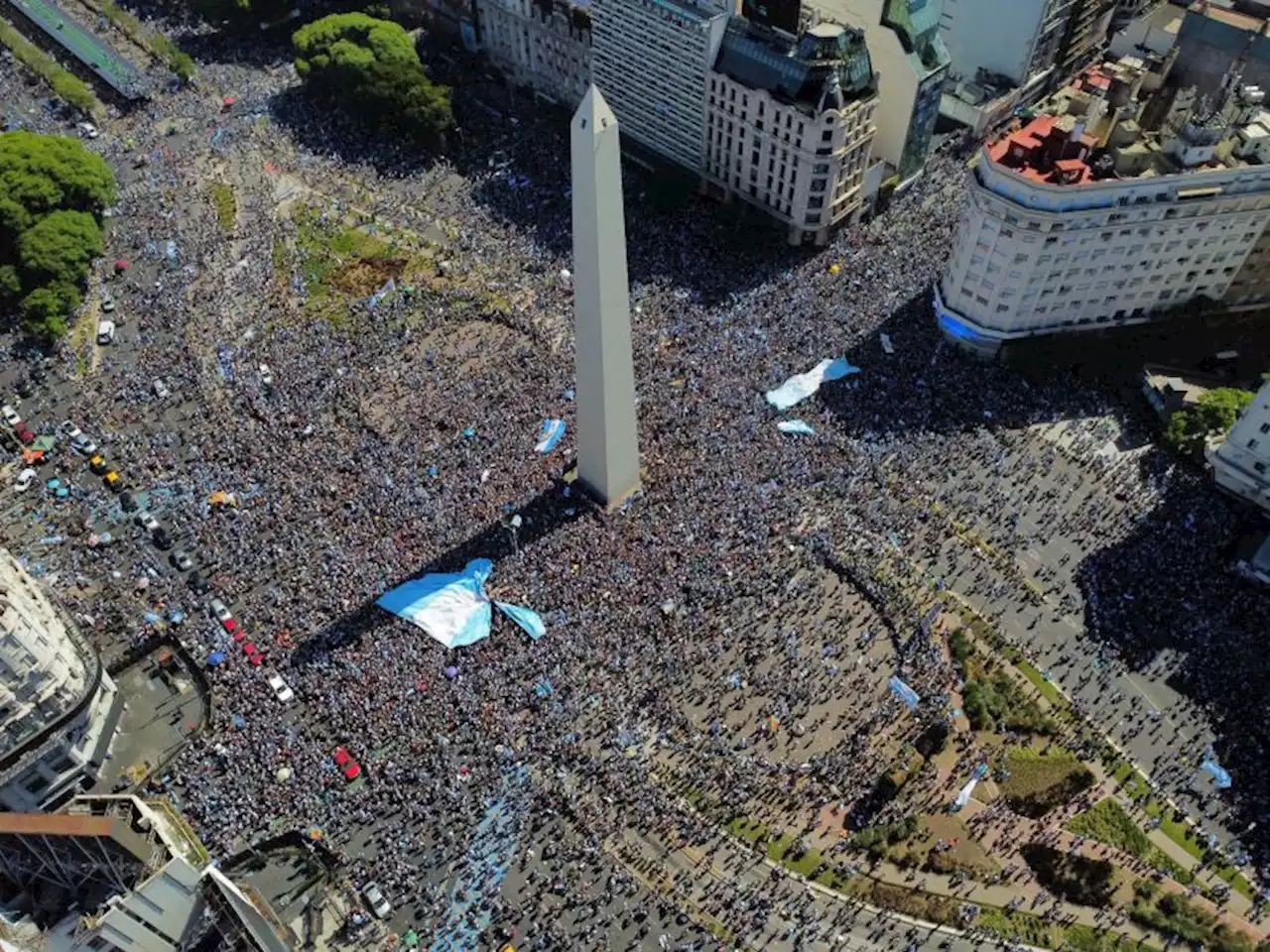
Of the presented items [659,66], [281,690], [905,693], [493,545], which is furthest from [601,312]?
[659,66]

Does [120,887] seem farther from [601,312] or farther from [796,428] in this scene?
[796,428]

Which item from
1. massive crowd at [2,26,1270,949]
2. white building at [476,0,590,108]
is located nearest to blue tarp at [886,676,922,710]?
massive crowd at [2,26,1270,949]

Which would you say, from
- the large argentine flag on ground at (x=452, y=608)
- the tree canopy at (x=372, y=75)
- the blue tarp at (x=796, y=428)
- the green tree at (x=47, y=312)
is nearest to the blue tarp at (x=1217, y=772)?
the blue tarp at (x=796, y=428)

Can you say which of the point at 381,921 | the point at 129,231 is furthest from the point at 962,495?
the point at 129,231

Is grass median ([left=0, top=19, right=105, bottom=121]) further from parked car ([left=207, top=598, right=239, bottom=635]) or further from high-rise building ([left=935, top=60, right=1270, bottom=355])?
high-rise building ([left=935, top=60, right=1270, bottom=355])

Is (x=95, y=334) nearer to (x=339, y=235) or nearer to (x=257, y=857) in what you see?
(x=339, y=235)

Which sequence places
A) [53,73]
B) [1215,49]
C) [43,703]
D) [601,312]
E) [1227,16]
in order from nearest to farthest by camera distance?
1. [43,703]
2. [601,312]
3. [1215,49]
4. [1227,16]
5. [53,73]
